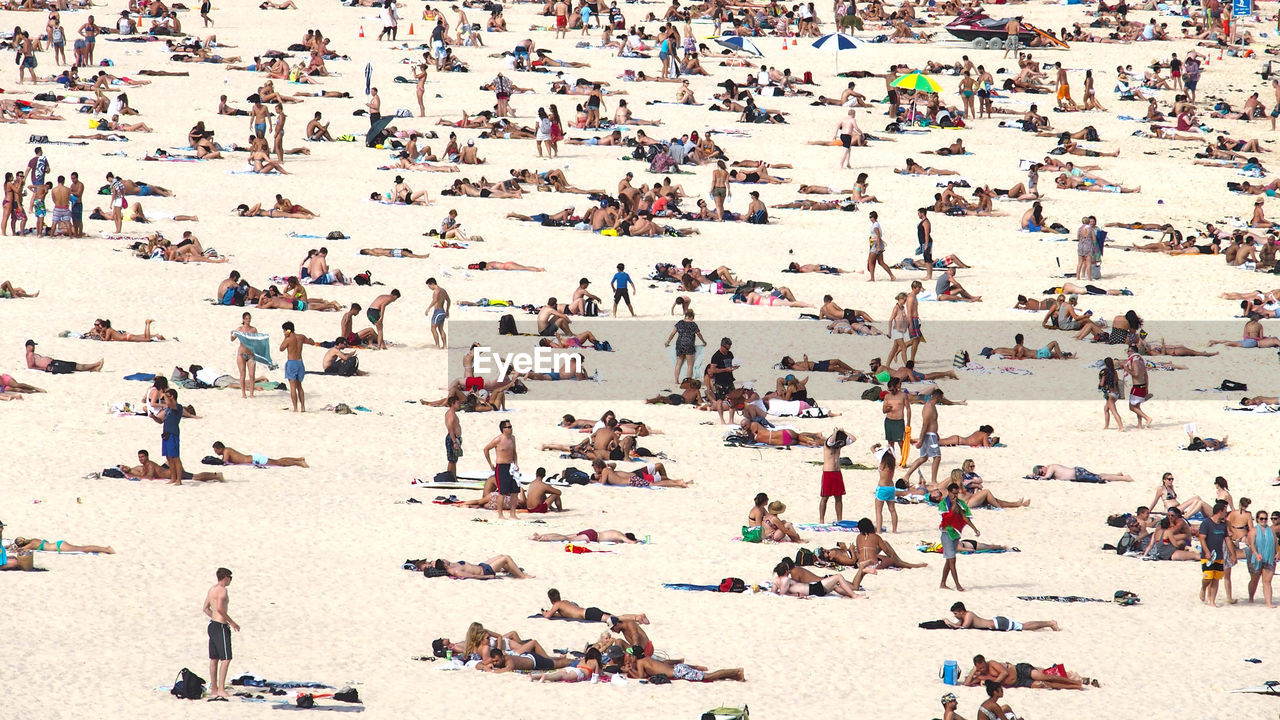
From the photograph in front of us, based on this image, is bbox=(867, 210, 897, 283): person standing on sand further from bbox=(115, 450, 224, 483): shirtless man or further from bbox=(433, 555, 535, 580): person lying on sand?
bbox=(433, 555, 535, 580): person lying on sand

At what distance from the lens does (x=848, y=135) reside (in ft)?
128

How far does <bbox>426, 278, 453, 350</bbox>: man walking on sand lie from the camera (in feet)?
88.9

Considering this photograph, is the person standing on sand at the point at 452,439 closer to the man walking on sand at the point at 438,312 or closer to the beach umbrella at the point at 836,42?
the man walking on sand at the point at 438,312

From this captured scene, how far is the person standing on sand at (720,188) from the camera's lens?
3538 cm

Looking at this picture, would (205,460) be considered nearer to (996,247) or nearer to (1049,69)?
(996,247)

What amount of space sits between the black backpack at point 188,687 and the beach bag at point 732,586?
5.52 m

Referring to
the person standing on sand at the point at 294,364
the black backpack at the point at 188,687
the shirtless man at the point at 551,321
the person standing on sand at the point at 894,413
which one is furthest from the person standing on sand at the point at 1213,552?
the shirtless man at the point at 551,321

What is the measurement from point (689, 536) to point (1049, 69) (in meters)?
34.0

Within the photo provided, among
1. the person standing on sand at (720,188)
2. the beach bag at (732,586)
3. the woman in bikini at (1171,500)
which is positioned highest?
the person standing on sand at (720,188)

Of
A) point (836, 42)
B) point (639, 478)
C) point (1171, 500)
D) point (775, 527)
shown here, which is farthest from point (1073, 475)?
point (836, 42)

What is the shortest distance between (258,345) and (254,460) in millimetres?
3929

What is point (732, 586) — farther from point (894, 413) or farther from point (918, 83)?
point (918, 83)

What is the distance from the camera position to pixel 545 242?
1339 inches

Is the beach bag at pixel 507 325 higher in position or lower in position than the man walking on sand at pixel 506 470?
higher
